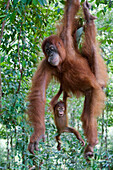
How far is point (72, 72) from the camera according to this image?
Result: 3307mm

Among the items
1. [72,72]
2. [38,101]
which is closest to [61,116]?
[38,101]

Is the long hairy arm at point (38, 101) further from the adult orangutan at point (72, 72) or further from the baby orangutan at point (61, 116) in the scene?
the baby orangutan at point (61, 116)

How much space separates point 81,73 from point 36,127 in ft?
3.45

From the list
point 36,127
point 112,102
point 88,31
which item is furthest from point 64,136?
point 112,102

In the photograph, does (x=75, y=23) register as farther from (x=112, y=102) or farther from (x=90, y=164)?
(x=112, y=102)

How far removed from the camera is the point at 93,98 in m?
3.43

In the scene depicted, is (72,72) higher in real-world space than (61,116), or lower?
higher

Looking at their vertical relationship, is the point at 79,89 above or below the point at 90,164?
above

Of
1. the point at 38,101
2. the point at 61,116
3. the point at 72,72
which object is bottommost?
the point at 61,116

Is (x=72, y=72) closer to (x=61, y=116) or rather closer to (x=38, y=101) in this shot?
(x=38, y=101)

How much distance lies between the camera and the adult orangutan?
3.08 meters

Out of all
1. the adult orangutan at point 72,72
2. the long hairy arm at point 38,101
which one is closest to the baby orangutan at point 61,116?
the adult orangutan at point 72,72

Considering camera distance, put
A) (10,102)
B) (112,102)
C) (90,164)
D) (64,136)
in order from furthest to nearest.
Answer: (112,102) → (64,136) → (90,164) → (10,102)

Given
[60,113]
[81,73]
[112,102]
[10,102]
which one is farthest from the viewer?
[112,102]
